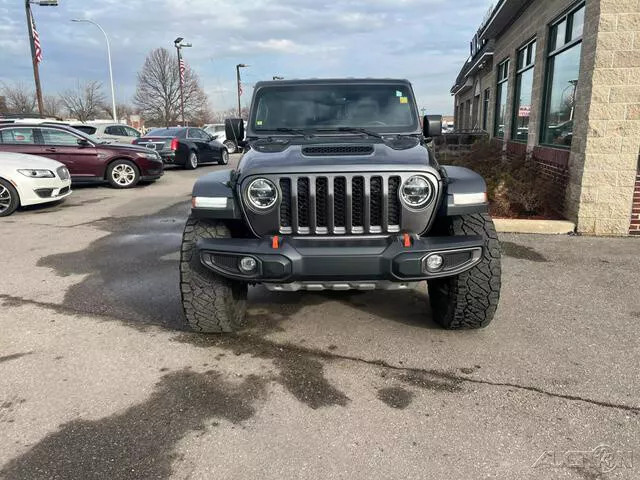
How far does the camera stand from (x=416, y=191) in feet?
10.3

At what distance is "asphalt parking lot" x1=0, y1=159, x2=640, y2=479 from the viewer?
2320 millimetres

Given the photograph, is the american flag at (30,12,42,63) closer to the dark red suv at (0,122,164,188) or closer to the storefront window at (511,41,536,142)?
the dark red suv at (0,122,164,188)

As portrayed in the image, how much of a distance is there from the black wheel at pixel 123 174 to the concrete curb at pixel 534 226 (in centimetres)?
925

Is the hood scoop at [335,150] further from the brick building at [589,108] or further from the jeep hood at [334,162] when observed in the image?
the brick building at [589,108]

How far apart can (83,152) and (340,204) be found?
1064 cm

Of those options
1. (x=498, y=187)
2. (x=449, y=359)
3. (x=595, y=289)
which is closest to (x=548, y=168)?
(x=498, y=187)

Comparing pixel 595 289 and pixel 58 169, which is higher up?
pixel 58 169

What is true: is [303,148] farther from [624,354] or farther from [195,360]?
[624,354]

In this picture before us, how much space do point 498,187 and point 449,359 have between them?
503 cm

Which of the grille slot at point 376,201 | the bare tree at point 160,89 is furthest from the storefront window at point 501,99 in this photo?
the bare tree at point 160,89

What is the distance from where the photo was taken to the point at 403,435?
2502 mm

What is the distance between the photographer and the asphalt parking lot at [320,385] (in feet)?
7.61

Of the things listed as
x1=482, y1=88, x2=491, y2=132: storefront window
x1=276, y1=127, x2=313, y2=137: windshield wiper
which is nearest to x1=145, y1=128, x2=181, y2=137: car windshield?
x1=482, y1=88, x2=491, y2=132: storefront window

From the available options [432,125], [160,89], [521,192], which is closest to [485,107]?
[521,192]
